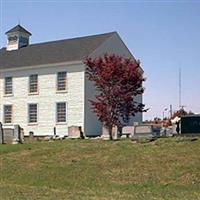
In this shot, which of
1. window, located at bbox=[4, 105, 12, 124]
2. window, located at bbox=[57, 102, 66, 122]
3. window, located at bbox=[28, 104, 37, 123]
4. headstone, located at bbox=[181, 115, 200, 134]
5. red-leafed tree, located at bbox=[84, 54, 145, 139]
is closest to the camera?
headstone, located at bbox=[181, 115, 200, 134]

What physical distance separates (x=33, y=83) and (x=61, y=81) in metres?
3.63

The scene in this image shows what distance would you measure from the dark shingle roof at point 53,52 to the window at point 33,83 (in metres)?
1.24

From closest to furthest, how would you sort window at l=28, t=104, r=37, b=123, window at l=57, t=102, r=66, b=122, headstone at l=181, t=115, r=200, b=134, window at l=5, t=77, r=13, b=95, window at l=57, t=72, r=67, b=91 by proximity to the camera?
headstone at l=181, t=115, r=200, b=134 → window at l=57, t=102, r=66, b=122 → window at l=57, t=72, r=67, b=91 → window at l=28, t=104, r=37, b=123 → window at l=5, t=77, r=13, b=95

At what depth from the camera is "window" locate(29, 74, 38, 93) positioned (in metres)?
48.8

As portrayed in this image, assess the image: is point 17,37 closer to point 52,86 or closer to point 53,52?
point 53,52

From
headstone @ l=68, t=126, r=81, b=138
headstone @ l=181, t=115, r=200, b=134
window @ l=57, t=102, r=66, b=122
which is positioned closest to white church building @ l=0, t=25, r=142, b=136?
window @ l=57, t=102, r=66, b=122

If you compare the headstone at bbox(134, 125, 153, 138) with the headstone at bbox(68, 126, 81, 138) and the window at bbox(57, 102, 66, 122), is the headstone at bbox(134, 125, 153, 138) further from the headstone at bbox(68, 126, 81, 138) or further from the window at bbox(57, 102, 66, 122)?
the window at bbox(57, 102, 66, 122)

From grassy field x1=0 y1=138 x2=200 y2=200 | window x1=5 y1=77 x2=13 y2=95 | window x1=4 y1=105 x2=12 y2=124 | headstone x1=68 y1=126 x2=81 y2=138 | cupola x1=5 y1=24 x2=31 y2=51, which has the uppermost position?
cupola x1=5 y1=24 x2=31 y2=51

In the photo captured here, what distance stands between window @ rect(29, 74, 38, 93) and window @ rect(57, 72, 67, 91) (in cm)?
287

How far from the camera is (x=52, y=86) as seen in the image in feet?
155

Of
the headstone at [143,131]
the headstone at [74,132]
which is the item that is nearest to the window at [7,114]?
the headstone at [74,132]

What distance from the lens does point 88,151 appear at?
80.0 ft

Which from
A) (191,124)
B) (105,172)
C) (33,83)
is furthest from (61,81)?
(105,172)

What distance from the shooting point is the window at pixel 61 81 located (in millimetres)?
46469
